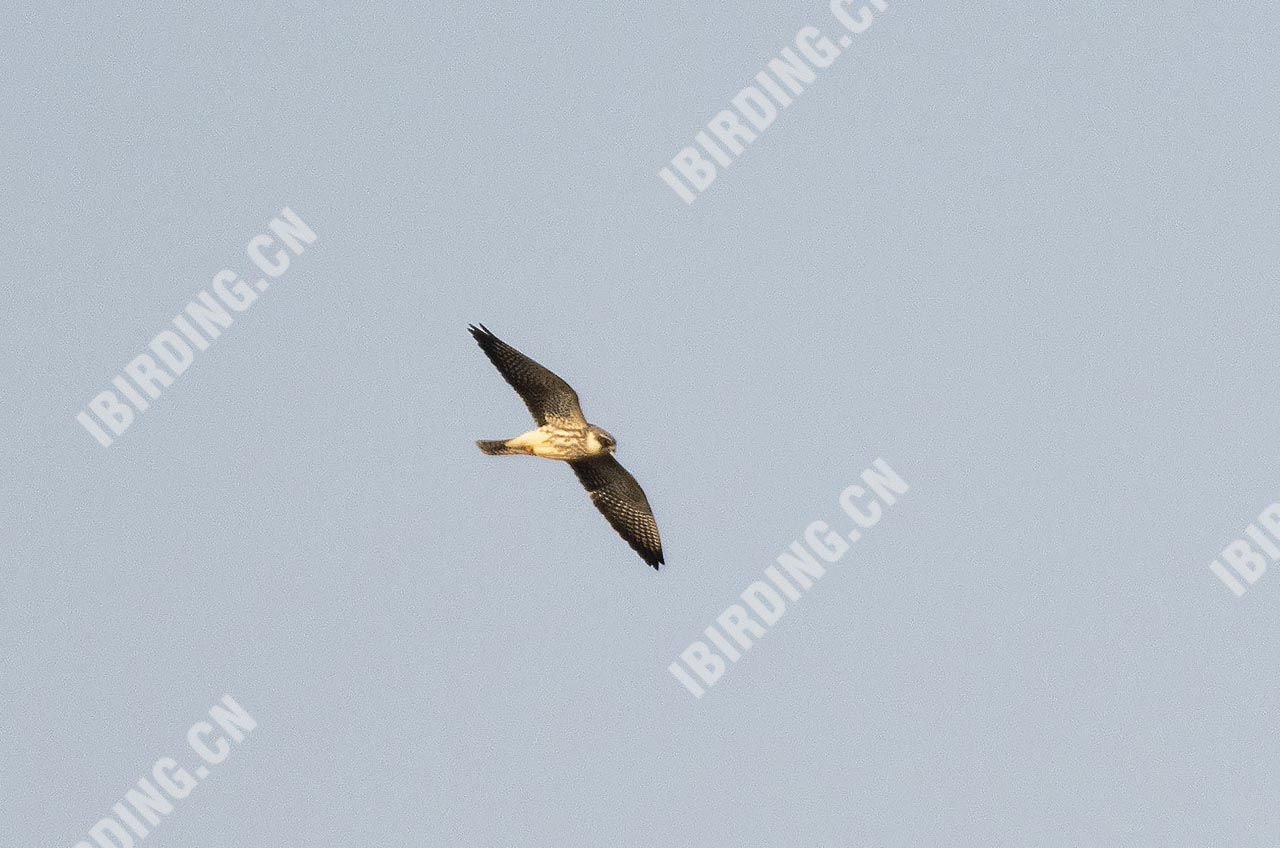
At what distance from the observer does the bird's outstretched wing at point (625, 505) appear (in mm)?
24891

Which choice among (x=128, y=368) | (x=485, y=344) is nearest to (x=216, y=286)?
(x=128, y=368)

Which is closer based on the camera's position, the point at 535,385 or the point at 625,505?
the point at 535,385

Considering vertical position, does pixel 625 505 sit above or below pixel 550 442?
below

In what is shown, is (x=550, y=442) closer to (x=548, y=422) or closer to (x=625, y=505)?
(x=548, y=422)

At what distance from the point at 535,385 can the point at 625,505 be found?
7.95 feet

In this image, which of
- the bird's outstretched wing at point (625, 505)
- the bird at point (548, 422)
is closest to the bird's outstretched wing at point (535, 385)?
the bird at point (548, 422)

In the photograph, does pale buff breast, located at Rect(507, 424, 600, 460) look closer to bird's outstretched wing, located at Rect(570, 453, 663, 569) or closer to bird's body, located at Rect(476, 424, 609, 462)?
bird's body, located at Rect(476, 424, 609, 462)

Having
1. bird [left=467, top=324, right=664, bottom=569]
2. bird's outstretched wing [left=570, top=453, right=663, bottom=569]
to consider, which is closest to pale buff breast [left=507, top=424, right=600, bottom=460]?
bird [left=467, top=324, right=664, bottom=569]

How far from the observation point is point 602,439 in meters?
23.7

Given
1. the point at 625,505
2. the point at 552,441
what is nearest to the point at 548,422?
the point at 552,441

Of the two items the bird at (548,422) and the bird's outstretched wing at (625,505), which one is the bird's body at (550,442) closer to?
the bird at (548,422)

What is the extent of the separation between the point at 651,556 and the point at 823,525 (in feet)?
24.1

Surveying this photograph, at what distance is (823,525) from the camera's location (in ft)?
105

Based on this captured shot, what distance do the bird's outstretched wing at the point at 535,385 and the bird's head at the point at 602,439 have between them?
0.16 meters
